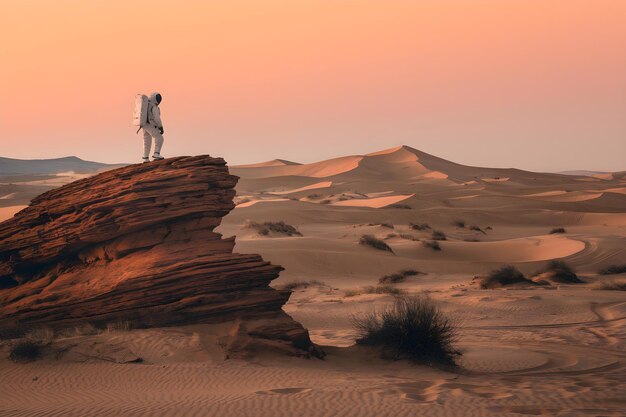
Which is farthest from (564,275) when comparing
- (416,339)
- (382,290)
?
(416,339)

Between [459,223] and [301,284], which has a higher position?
[459,223]

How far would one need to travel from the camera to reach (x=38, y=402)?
32.3 feet

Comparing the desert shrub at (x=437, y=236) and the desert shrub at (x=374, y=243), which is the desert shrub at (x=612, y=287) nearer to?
the desert shrub at (x=374, y=243)

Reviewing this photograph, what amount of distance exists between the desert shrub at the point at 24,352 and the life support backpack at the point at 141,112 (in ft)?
16.2

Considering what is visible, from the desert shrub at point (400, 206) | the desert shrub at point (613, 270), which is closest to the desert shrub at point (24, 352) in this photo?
the desert shrub at point (613, 270)

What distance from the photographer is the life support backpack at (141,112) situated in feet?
48.9

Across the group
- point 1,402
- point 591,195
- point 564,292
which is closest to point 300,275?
point 564,292

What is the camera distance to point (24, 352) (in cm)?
1212

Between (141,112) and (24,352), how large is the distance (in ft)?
17.4

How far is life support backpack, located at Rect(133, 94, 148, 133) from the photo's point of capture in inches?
587

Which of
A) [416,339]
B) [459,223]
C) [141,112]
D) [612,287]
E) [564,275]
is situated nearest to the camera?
[416,339]

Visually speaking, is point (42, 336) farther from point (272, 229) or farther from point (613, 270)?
point (272, 229)

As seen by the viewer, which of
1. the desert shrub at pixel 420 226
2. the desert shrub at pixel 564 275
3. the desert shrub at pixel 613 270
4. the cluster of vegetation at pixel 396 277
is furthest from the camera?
the desert shrub at pixel 420 226

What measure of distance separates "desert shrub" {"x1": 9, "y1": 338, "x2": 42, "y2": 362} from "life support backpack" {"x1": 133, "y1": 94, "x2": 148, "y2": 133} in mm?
4951
